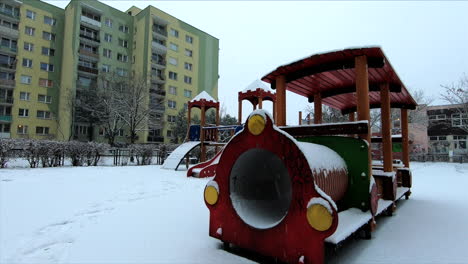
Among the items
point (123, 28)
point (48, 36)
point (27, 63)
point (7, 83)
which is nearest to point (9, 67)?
point (27, 63)

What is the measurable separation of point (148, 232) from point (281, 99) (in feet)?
10.3

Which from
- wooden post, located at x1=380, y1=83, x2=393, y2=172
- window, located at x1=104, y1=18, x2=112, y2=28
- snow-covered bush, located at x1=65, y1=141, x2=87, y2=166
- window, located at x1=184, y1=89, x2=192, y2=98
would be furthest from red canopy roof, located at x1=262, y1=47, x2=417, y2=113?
window, located at x1=104, y1=18, x2=112, y2=28

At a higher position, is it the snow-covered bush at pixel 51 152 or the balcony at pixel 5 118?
the balcony at pixel 5 118

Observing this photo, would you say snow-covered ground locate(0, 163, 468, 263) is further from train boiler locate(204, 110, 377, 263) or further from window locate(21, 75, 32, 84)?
window locate(21, 75, 32, 84)

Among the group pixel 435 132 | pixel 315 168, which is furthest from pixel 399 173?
pixel 435 132

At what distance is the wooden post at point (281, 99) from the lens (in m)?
4.66

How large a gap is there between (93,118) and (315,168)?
35472mm

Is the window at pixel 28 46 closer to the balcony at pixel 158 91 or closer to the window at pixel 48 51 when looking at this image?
the window at pixel 48 51

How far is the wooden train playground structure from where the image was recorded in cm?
234

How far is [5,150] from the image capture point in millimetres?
10391

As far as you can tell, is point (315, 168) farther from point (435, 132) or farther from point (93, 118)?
point (435, 132)

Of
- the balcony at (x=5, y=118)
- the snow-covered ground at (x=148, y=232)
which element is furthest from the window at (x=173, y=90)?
the snow-covered ground at (x=148, y=232)

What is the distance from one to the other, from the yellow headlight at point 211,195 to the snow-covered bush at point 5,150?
1171cm

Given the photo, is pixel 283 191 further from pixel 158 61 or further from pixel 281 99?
pixel 158 61
